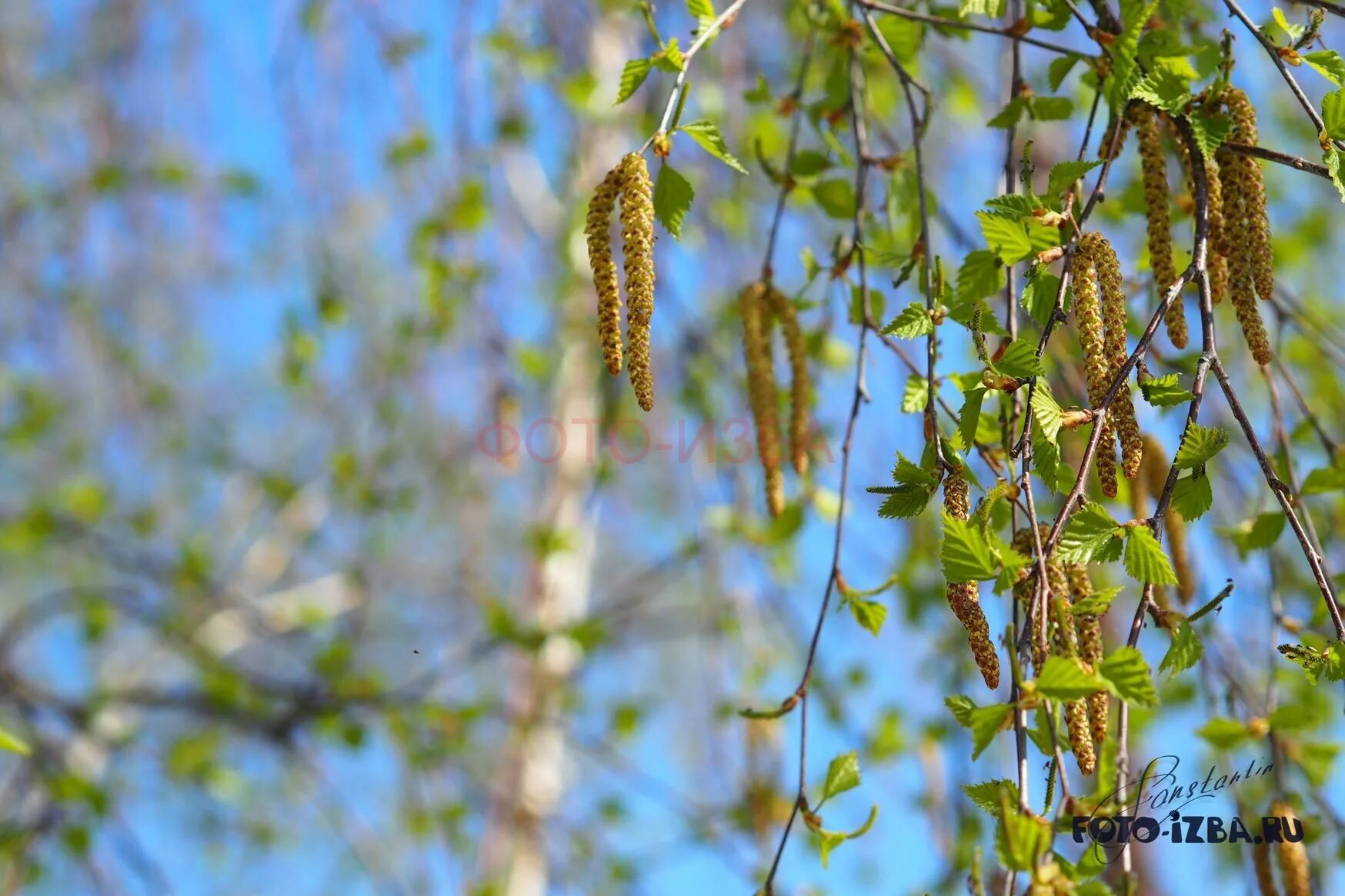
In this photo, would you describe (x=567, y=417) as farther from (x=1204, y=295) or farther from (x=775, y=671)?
(x=1204, y=295)

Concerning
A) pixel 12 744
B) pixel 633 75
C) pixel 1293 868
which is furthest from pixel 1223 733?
pixel 12 744

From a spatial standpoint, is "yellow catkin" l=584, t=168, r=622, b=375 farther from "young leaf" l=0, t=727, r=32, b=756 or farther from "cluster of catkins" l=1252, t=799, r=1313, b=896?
"cluster of catkins" l=1252, t=799, r=1313, b=896

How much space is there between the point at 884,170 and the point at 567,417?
82.9 inches

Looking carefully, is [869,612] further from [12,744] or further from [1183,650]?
[12,744]

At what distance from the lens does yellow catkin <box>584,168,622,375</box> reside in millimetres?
915

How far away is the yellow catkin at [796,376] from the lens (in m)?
1.34

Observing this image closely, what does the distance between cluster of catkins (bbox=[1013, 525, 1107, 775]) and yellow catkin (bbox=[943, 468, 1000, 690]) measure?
0.03 meters

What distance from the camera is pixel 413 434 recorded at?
4246 mm

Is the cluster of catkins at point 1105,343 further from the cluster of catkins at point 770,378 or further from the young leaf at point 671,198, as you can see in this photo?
the cluster of catkins at point 770,378

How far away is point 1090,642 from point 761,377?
514 millimetres

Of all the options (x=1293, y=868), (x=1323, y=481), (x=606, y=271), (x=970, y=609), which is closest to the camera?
(x=970, y=609)

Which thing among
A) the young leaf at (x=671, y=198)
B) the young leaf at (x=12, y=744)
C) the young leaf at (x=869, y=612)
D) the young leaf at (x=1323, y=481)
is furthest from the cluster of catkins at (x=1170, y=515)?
the young leaf at (x=12, y=744)

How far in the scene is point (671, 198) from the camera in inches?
41.8

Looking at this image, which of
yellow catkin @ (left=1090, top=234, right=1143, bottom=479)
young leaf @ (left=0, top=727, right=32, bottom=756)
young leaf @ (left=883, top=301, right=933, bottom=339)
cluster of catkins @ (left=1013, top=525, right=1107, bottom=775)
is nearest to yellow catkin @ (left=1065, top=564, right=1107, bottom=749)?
cluster of catkins @ (left=1013, top=525, right=1107, bottom=775)
